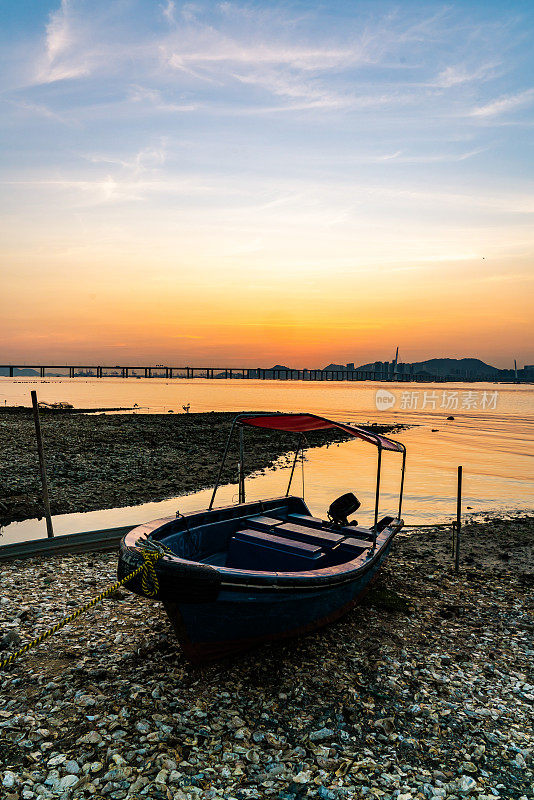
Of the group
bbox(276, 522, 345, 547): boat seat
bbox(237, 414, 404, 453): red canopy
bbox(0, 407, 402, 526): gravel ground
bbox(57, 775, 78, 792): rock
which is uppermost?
bbox(237, 414, 404, 453): red canopy

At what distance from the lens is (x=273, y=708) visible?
7082 mm

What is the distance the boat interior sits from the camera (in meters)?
9.47

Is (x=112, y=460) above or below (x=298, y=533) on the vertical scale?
below

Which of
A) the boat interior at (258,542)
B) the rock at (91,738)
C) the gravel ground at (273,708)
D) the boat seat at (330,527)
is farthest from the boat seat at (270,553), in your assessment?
the rock at (91,738)

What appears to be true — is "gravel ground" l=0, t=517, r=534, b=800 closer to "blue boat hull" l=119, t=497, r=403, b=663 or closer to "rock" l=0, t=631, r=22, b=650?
"rock" l=0, t=631, r=22, b=650

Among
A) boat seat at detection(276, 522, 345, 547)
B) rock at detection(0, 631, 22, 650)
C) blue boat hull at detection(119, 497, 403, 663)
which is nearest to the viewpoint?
blue boat hull at detection(119, 497, 403, 663)

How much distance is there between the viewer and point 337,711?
7.12m

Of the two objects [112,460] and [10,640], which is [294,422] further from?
[112,460]

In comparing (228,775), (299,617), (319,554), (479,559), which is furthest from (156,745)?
(479,559)

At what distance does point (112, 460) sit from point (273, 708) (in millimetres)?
23234

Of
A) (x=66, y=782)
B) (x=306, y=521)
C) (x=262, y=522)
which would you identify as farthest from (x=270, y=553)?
(x=66, y=782)

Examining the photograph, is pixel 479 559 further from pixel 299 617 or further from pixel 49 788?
pixel 49 788

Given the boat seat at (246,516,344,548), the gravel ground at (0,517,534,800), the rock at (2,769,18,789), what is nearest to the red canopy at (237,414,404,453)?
the boat seat at (246,516,344,548)

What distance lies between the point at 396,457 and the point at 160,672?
39.9 meters
